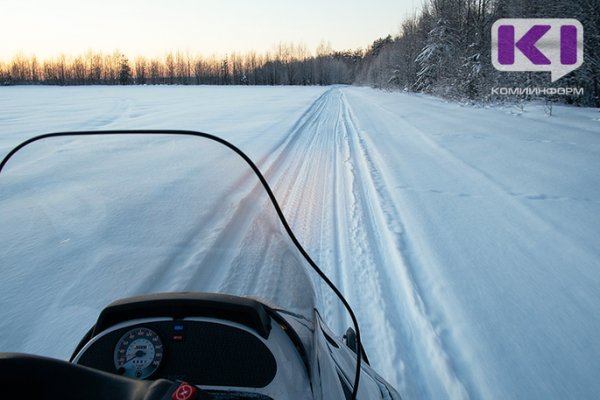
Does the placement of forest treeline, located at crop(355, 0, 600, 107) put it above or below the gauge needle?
above

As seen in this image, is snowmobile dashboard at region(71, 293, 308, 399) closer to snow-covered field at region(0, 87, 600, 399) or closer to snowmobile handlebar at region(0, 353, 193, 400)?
snowmobile handlebar at region(0, 353, 193, 400)

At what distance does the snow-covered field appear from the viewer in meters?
2.26

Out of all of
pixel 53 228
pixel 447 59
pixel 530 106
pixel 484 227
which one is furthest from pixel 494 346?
pixel 447 59

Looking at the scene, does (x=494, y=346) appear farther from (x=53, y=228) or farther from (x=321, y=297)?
(x=53, y=228)

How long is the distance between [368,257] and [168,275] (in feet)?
6.68

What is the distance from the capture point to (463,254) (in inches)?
143

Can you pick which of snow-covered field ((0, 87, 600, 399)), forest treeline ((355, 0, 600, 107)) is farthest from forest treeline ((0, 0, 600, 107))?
snow-covered field ((0, 87, 600, 399))

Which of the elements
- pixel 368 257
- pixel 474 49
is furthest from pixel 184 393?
pixel 474 49

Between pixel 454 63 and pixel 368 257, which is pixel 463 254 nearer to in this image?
pixel 368 257

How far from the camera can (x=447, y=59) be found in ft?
85.0

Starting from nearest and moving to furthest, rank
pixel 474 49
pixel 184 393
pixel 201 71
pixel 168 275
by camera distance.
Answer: pixel 184 393, pixel 168 275, pixel 474 49, pixel 201 71

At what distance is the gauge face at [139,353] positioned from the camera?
123 centimetres

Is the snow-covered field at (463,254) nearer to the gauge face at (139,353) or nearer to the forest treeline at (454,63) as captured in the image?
the gauge face at (139,353)

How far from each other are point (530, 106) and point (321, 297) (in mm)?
16320
